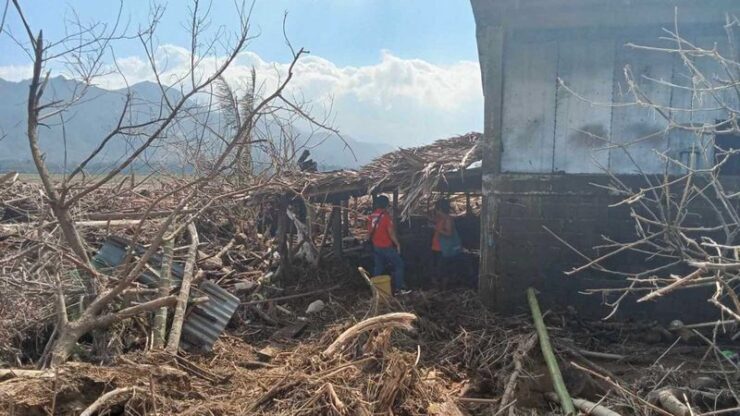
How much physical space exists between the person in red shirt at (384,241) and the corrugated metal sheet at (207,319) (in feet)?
9.25

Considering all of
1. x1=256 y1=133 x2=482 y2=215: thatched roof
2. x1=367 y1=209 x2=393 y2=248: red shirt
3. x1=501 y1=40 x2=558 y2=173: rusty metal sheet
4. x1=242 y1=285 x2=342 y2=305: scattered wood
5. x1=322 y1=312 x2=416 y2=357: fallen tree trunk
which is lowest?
x1=242 y1=285 x2=342 y2=305: scattered wood

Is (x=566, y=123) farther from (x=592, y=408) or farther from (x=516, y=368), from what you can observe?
(x=592, y=408)

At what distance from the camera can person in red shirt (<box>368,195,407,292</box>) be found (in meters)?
8.91

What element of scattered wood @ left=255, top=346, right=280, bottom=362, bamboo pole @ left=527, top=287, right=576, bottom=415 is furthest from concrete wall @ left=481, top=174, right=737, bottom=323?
scattered wood @ left=255, top=346, right=280, bottom=362

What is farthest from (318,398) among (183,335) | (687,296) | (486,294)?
(687,296)

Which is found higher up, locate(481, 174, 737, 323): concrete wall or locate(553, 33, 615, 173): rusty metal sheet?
locate(553, 33, 615, 173): rusty metal sheet

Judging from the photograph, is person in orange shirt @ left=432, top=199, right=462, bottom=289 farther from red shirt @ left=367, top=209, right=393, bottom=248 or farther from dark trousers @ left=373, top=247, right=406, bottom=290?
red shirt @ left=367, top=209, right=393, bottom=248

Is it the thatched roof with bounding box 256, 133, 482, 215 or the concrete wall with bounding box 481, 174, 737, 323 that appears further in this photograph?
the thatched roof with bounding box 256, 133, 482, 215

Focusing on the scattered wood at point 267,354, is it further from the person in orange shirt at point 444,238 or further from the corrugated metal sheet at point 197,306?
the person in orange shirt at point 444,238

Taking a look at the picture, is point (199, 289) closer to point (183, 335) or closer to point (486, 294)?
point (183, 335)

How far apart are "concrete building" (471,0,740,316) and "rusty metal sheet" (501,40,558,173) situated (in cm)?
1

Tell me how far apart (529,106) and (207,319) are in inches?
206

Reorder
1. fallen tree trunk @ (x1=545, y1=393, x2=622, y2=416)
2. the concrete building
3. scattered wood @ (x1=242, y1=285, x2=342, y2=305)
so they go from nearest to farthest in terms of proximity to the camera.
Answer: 1. fallen tree trunk @ (x1=545, y1=393, x2=622, y2=416)
2. the concrete building
3. scattered wood @ (x1=242, y1=285, x2=342, y2=305)

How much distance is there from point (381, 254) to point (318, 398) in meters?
5.06
